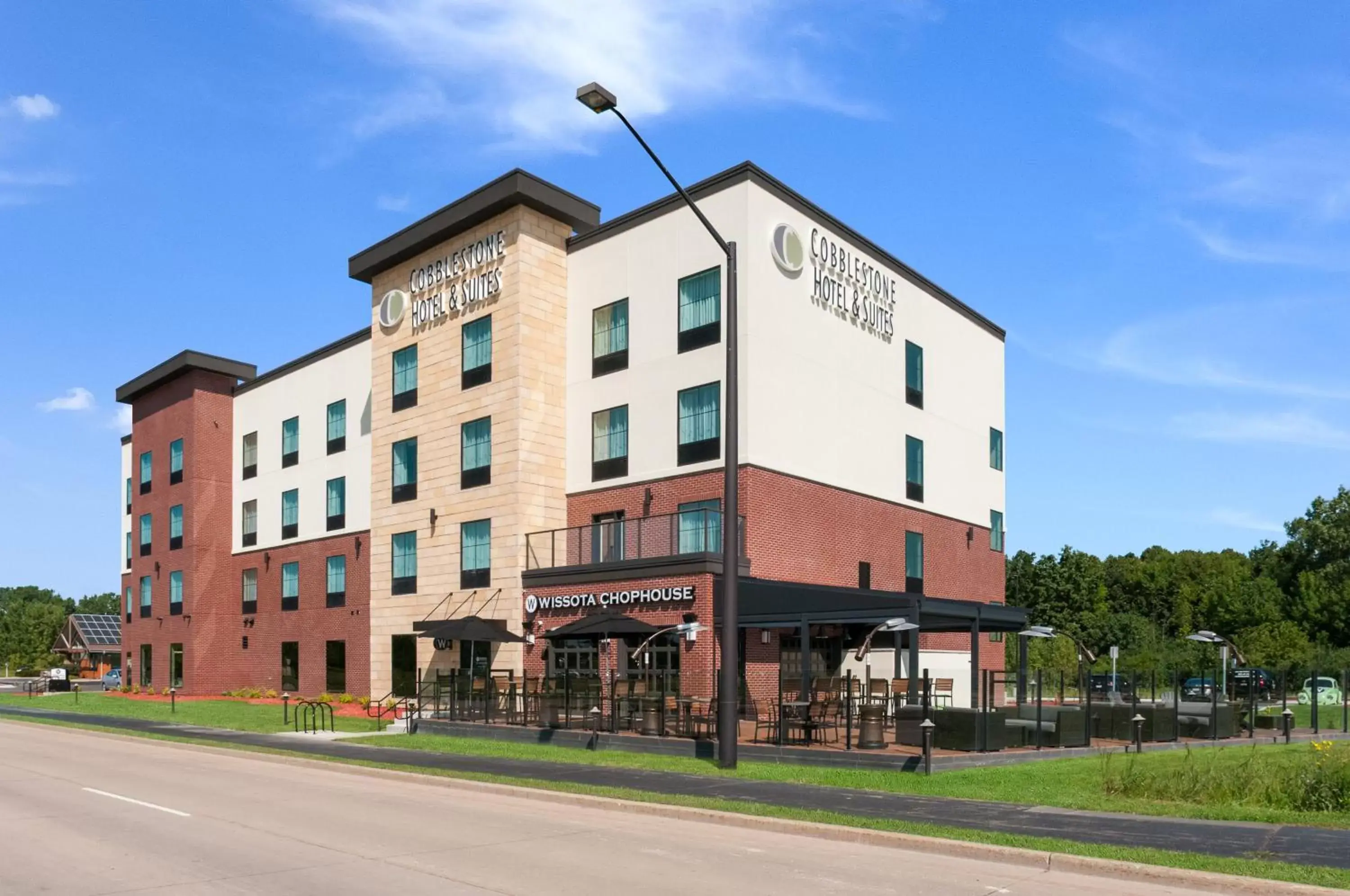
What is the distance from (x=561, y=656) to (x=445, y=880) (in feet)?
79.3

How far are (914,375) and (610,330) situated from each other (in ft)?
36.0

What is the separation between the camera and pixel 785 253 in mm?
33812

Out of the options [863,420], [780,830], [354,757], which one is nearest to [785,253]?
[863,420]

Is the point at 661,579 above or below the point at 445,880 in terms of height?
above

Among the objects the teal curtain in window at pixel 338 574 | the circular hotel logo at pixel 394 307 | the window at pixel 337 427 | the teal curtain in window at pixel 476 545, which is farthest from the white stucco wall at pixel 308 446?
the teal curtain in window at pixel 476 545

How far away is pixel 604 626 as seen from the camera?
2831cm

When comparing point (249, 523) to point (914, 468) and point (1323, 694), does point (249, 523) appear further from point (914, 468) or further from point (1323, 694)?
point (1323, 694)

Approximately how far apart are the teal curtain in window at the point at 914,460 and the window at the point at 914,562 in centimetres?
184

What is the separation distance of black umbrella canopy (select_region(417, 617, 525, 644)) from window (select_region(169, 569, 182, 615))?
1125 inches

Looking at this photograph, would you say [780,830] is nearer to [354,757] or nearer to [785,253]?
[354,757]

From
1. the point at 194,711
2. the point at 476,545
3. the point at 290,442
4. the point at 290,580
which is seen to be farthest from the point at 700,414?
the point at 290,580

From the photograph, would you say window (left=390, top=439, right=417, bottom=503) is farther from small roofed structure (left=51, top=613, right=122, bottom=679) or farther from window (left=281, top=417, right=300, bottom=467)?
small roofed structure (left=51, top=613, right=122, bottom=679)

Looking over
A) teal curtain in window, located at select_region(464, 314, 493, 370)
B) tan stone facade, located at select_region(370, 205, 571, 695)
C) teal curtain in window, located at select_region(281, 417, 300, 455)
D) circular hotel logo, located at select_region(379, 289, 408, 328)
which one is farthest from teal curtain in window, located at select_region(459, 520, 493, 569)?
teal curtain in window, located at select_region(281, 417, 300, 455)

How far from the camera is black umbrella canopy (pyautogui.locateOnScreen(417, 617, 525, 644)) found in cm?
3297
